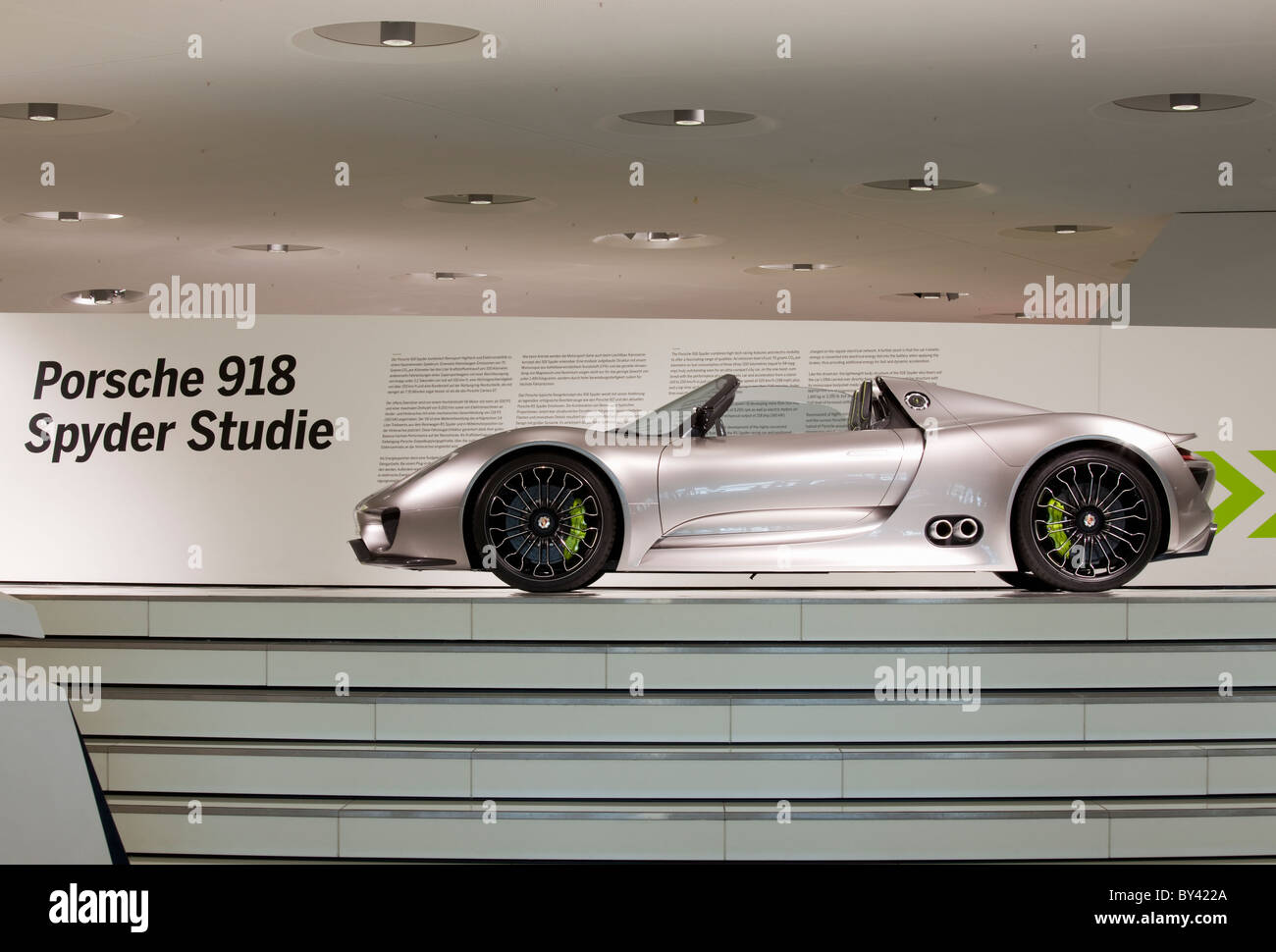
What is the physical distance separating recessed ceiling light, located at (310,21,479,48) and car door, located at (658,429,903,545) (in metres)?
1.74

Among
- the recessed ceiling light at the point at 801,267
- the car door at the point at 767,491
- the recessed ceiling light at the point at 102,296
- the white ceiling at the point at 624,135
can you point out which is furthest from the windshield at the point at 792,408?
the recessed ceiling light at the point at 102,296

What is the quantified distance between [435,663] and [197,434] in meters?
3.46

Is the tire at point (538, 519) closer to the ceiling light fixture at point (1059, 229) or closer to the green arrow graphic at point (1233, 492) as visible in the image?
the green arrow graphic at point (1233, 492)

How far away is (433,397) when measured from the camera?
6.67 metres

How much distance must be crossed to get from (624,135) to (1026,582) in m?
2.77

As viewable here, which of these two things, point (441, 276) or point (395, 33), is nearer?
point (395, 33)

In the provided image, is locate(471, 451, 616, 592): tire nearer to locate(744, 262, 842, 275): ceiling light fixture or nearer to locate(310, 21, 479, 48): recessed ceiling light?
locate(310, 21, 479, 48): recessed ceiling light

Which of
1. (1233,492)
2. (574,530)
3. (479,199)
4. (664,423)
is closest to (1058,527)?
(664,423)

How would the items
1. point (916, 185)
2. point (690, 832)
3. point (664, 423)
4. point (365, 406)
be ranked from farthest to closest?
point (916, 185)
point (365, 406)
point (664, 423)
point (690, 832)

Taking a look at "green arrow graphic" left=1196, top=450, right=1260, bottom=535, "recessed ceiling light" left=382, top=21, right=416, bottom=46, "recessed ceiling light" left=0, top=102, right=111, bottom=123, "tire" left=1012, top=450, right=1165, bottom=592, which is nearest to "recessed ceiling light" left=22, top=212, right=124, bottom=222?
"recessed ceiling light" left=0, top=102, right=111, bottom=123

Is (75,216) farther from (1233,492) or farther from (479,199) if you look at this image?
(1233,492)

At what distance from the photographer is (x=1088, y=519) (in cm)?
439

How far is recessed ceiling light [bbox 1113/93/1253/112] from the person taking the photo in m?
5.22
